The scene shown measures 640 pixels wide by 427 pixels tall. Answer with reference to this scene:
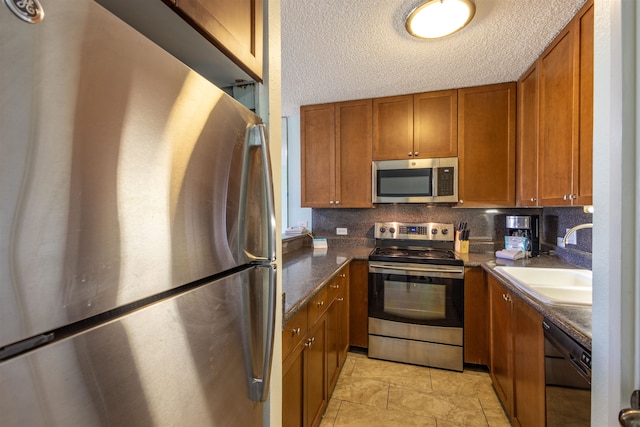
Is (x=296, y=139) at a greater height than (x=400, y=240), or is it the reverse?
(x=296, y=139)

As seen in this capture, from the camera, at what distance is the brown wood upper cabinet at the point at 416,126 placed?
2.65 m

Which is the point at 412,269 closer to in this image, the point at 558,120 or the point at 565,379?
the point at 565,379

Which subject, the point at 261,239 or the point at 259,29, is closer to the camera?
the point at 261,239

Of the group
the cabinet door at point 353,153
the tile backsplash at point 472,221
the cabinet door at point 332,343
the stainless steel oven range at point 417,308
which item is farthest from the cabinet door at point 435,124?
the cabinet door at point 332,343

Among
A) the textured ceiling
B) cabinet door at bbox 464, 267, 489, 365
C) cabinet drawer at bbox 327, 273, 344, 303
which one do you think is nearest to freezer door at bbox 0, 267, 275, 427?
cabinet drawer at bbox 327, 273, 344, 303

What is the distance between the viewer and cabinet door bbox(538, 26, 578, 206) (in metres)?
1.63

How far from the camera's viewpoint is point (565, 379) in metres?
1.09

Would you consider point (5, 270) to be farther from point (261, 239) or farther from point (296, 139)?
point (296, 139)

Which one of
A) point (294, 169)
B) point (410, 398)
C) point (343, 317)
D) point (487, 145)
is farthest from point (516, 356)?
point (294, 169)

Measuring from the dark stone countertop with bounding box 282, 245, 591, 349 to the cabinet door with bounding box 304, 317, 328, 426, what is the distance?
265 millimetres

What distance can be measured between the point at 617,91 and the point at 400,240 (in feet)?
8.19

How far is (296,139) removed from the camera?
11.5 ft

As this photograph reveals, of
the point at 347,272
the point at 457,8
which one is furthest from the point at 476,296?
the point at 457,8

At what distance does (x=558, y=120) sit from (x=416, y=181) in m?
1.14
